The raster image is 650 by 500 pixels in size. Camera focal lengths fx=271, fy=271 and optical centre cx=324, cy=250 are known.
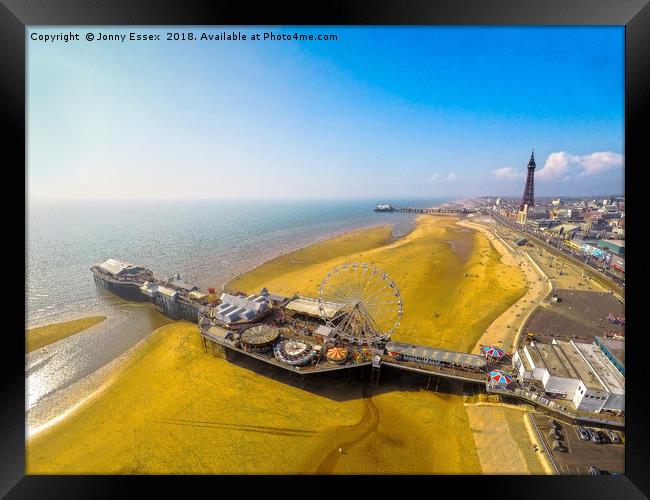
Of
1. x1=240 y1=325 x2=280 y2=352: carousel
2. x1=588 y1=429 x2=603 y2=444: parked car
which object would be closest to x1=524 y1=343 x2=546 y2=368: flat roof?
x1=588 y1=429 x2=603 y2=444: parked car

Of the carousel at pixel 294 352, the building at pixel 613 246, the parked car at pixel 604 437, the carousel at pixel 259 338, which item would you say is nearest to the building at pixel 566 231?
the building at pixel 613 246

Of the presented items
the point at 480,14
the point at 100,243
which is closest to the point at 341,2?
the point at 480,14

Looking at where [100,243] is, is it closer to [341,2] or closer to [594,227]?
[341,2]

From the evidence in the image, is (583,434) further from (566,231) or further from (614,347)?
(566,231)

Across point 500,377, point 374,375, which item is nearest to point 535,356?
point 500,377

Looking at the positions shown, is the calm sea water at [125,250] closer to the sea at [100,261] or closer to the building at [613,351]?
the sea at [100,261]

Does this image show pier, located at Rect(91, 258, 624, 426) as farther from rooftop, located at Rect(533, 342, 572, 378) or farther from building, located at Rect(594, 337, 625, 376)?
building, located at Rect(594, 337, 625, 376)
